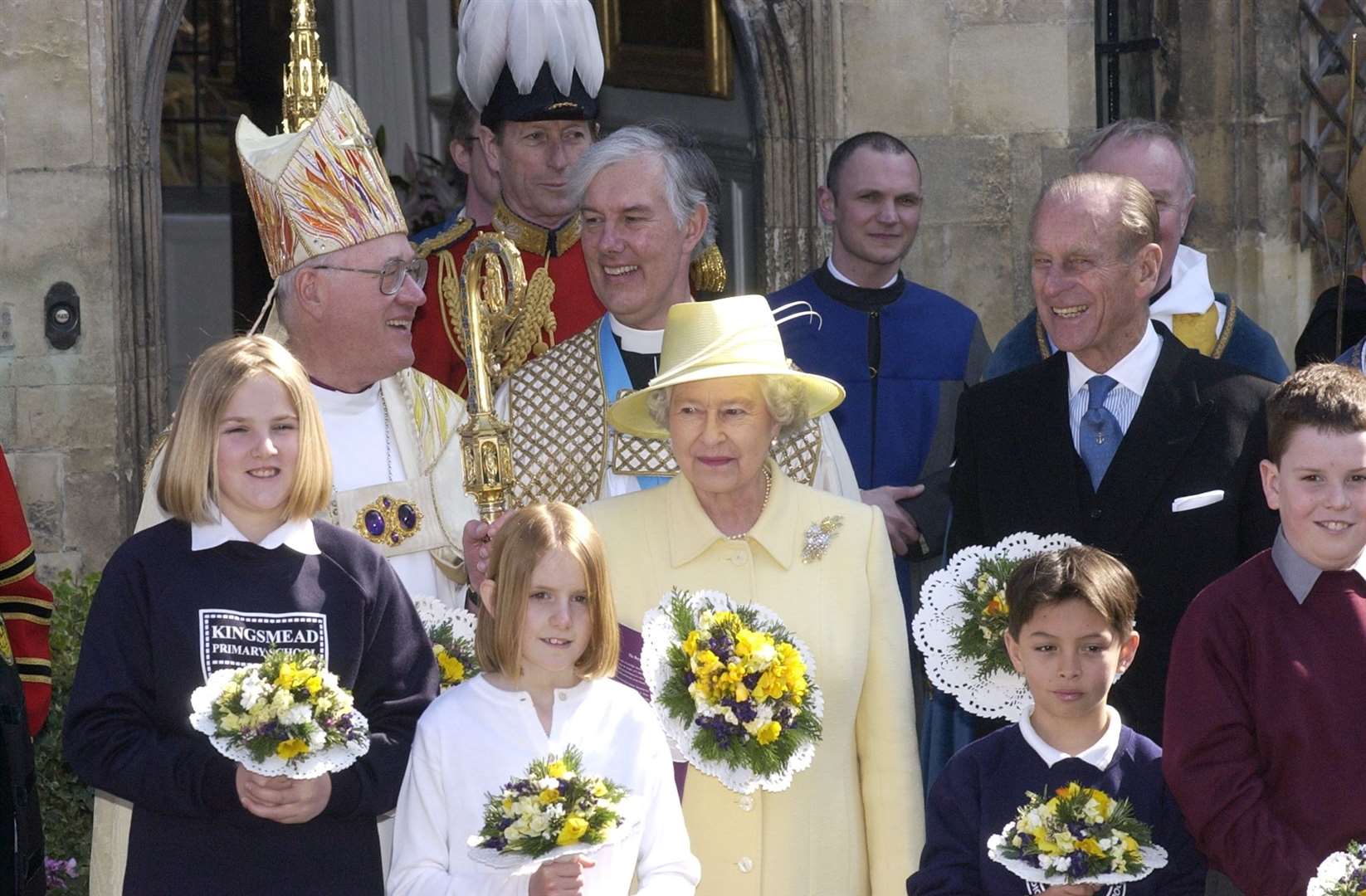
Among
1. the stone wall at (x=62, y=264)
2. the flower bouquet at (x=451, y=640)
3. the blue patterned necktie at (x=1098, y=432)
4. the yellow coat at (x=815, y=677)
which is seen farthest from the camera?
the stone wall at (x=62, y=264)

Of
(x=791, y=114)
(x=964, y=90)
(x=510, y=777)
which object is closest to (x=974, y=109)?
(x=964, y=90)

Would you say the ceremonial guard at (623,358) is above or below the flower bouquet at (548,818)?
above

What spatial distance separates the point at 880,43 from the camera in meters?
7.68

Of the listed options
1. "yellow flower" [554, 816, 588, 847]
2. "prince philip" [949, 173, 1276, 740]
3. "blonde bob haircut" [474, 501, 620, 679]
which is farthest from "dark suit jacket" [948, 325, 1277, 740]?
"yellow flower" [554, 816, 588, 847]

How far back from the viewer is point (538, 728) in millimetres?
4199

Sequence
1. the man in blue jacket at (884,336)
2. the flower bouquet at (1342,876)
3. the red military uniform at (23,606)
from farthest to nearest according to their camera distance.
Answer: the man in blue jacket at (884,336) < the red military uniform at (23,606) < the flower bouquet at (1342,876)

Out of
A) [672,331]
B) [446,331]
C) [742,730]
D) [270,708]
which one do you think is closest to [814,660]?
[742,730]

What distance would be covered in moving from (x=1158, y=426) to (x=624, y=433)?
1.21m

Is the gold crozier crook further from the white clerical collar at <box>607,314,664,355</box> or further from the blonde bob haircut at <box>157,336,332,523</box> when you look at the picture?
the blonde bob haircut at <box>157,336,332,523</box>

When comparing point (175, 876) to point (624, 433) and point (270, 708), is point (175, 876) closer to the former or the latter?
point (270, 708)

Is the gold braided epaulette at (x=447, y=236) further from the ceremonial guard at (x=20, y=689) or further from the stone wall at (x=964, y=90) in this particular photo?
the stone wall at (x=964, y=90)

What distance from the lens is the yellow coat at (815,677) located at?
4523 millimetres

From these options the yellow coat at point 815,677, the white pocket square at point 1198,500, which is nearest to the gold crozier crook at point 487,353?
the yellow coat at point 815,677

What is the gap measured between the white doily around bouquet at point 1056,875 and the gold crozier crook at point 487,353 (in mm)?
1283
